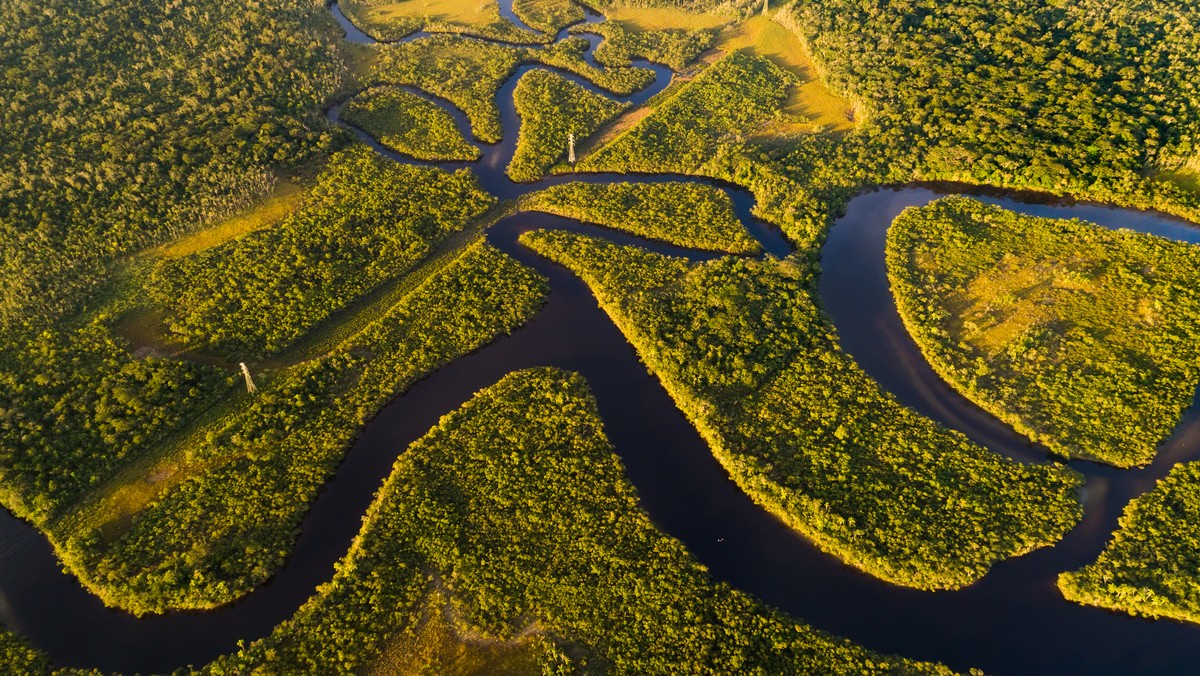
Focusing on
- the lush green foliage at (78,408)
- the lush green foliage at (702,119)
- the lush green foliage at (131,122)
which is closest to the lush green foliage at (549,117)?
the lush green foliage at (702,119)

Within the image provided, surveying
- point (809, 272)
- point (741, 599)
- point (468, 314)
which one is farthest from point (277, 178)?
point (741, 599)

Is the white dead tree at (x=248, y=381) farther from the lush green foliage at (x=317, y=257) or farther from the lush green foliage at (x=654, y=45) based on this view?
the lush green foliage at (x=654, y=45)

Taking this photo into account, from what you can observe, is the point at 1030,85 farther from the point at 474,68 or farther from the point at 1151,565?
the point at 474,68

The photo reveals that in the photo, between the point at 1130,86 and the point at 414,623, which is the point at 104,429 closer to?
the point at 414,623

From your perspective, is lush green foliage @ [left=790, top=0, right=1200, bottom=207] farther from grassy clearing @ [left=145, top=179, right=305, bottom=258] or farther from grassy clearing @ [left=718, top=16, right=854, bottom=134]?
grassy clearing @ [left=145, top=179, right=305, bottom=258]

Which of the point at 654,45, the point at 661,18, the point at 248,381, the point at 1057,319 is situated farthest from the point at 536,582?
the point at 661,18

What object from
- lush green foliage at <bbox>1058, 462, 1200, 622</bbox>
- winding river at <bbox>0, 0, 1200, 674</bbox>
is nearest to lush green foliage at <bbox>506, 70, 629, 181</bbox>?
winding river at <bbox>0, 0, 1200, 674</bbox>

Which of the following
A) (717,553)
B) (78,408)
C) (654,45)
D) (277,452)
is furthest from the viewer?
(654,45)
